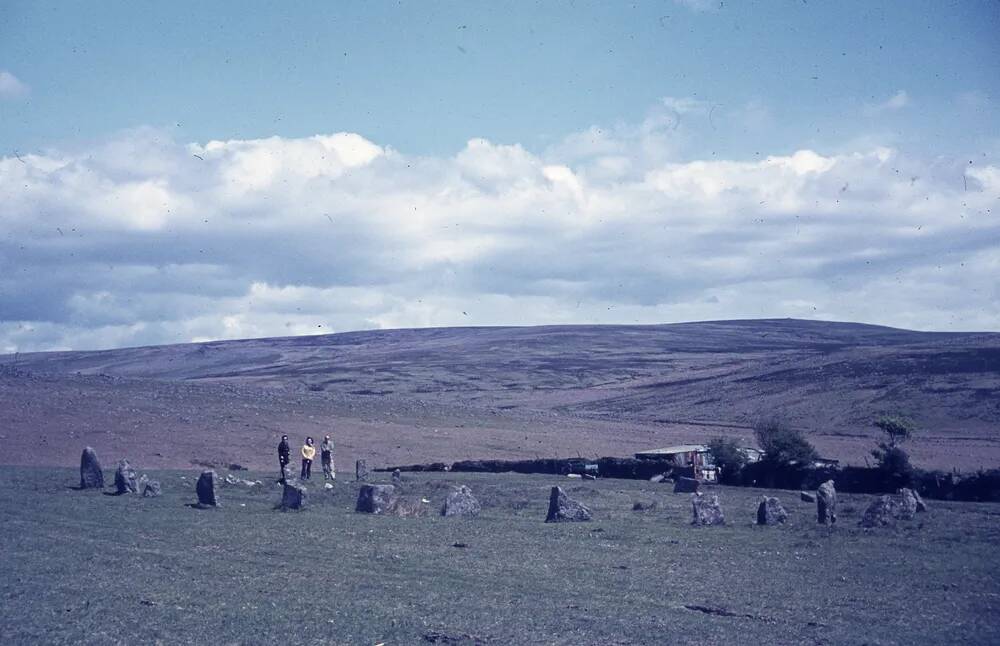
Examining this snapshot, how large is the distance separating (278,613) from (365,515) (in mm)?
12259

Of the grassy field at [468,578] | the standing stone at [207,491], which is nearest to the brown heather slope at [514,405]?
the standing stone at [207,491]

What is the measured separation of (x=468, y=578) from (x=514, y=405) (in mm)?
95445

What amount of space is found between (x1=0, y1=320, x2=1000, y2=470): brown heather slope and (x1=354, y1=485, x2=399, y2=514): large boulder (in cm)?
2019

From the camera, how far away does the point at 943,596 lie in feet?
47.7

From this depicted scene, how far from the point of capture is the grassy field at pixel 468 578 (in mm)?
11461

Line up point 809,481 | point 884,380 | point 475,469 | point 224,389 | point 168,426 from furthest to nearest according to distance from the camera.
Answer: point 884,380 → point 224,389 → point 168,426 → point 475,469 → point 809,481

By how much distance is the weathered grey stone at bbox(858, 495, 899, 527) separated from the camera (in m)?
24.0

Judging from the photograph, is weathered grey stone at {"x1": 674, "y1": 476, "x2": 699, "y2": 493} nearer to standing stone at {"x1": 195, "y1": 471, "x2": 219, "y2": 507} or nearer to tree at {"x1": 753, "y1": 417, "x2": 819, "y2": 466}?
tree at {"x1": 753, "y1": 417, "x2": 819, "y2": 466}

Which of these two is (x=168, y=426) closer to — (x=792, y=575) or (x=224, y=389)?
(x=224, y=389)

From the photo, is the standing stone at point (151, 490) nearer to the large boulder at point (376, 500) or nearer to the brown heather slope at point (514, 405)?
the large boulder at point (376, 500)

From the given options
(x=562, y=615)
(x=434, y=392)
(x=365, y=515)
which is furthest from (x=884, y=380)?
(x=562, y=615)

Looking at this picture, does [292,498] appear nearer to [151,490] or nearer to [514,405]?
[151,490]

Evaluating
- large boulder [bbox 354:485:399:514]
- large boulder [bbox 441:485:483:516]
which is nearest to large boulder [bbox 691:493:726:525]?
large boulder [bbox 441:485:483:516]

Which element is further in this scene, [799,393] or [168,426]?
[799,393]
